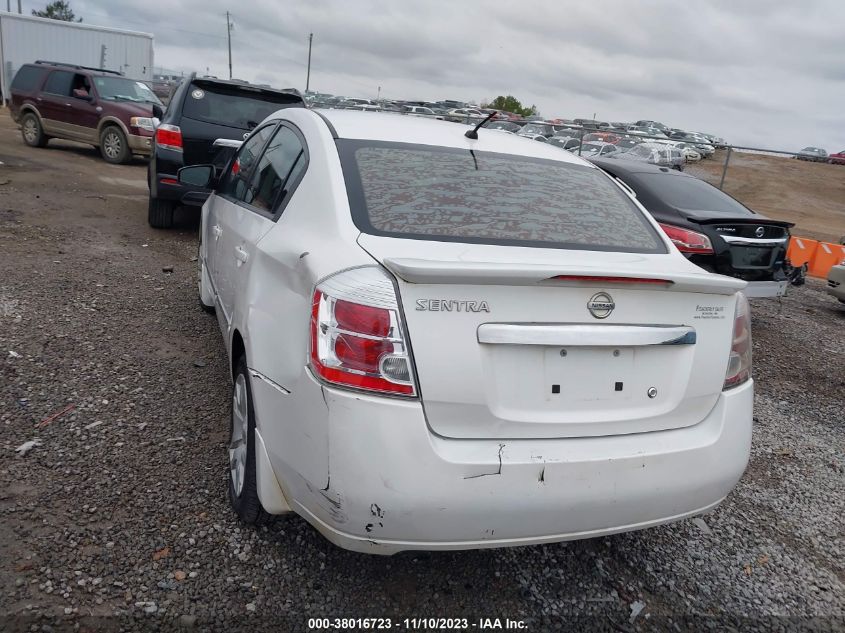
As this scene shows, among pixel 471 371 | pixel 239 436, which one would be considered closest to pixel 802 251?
pixel 239 436

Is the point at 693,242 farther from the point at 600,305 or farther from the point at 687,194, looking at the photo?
the point at 600,305

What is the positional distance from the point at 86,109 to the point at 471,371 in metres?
15.0

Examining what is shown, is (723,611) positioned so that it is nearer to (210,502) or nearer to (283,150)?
(210,502)

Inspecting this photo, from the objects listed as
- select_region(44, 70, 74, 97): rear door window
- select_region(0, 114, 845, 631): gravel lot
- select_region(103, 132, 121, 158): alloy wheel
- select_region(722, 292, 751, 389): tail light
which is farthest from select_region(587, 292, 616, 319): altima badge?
select_region(44, 70, 74, 97): rear door window

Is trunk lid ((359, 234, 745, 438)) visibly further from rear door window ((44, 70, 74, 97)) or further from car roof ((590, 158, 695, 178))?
rear door window ((44, 70, 74, 97))

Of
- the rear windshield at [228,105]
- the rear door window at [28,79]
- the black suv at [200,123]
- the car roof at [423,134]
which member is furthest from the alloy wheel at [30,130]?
the car roof at [423,134]

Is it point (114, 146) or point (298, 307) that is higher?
point (298, 307)

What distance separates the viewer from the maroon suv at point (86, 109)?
14.2 meters

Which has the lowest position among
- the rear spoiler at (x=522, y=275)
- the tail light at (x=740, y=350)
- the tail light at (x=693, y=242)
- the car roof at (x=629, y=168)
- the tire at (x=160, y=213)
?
the tire at (x=160, y=213)

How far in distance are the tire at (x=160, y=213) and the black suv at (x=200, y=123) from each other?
0.04 m

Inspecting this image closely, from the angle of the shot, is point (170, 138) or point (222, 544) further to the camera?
point (170, 138)

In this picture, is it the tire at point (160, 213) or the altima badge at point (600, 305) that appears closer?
the altima badge at point (600, 305)

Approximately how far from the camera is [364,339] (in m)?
2.07

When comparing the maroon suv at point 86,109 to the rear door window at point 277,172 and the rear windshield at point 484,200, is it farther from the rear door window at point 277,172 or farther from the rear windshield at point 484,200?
the rear windshield at point 484,200
